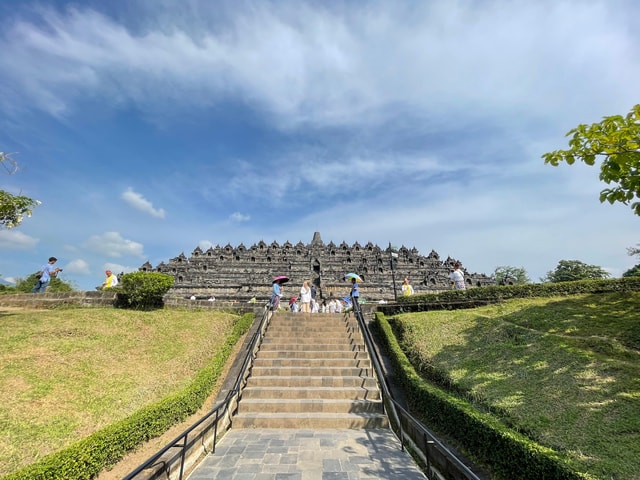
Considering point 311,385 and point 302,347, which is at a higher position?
point 302,347

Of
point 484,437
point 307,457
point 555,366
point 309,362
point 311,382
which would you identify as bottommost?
point 307,457

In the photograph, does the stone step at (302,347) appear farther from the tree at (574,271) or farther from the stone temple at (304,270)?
the tree at (574,271)

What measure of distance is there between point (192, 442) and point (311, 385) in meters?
3.73

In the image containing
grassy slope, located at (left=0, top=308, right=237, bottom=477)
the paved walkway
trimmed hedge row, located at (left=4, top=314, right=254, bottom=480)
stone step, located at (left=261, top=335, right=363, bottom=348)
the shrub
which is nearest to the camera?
trimmed hedge row, located at (left=4, top=314, right=254, bottom=480)

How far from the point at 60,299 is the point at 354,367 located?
1307cm

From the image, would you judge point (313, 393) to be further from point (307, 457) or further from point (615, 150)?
point (615, 150)

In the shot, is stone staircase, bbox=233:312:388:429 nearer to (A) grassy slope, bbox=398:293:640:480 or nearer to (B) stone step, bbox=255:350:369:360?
(B) stone step, bbox=255:350:369:360

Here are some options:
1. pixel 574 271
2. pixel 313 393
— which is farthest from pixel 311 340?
pixel 574 271

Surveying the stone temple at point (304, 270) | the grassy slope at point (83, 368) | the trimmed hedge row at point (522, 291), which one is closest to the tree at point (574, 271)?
the stone temple at point (304, 270)

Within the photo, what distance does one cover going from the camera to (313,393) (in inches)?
321

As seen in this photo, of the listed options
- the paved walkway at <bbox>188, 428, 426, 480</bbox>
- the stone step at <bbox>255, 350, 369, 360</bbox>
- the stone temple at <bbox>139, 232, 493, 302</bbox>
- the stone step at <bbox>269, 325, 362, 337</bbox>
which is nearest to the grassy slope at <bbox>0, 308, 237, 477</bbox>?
the stone step at <bbox>255, 350, 369, 360</bbox>

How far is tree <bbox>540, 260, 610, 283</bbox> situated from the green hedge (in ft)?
164

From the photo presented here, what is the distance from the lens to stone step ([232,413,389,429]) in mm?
7195

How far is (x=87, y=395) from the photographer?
265 inches
